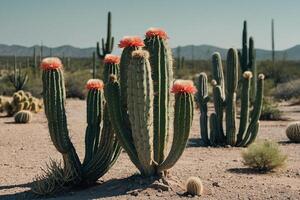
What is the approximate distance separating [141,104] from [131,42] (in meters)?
1.05

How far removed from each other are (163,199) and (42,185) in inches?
81.1

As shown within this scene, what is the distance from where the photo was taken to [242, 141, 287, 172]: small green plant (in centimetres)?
1016

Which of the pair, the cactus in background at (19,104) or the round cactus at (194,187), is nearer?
the round cactus at (194,187)

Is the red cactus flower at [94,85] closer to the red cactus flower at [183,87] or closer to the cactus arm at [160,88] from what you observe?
the cactus arm at [160,88]

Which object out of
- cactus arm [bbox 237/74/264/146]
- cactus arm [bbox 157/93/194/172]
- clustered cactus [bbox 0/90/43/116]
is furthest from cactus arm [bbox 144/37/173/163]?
clustered cactus [bbox 0/90/43/116]

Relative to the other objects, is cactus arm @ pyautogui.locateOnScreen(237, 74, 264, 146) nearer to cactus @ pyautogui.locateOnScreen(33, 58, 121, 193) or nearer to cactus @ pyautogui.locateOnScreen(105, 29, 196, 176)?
cactus @ pyautogui.locateOnScreen(105, 29, 196, 176)

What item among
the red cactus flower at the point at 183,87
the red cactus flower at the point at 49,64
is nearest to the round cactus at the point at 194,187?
the red cactus flower at the point at 183,87

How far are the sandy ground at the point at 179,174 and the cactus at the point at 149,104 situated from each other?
1.74 ft

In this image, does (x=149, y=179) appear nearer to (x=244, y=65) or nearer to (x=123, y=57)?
(x=123, y=57)

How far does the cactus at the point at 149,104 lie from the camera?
8000 millimetres

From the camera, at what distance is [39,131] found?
17.2m

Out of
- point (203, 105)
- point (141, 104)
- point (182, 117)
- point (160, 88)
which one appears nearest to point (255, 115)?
point (203, 105)

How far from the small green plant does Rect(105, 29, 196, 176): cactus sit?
243 cm

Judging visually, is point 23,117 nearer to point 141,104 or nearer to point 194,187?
point 141,104
